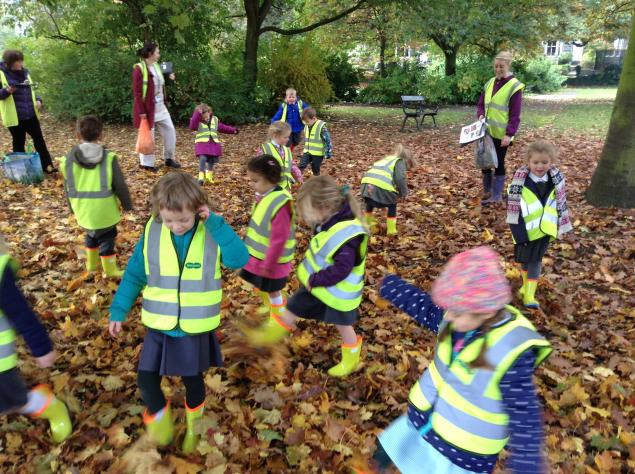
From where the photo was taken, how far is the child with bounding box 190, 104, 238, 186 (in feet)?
26.8

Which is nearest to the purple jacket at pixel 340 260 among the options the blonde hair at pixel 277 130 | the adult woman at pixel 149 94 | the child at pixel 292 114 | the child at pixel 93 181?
the child at pixel 93 181

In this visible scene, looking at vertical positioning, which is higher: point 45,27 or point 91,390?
point 45,27

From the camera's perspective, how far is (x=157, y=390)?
270 cm

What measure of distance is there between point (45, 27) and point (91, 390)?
1587 centimetres

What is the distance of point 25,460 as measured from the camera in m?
2.73

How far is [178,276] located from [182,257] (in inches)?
3.9

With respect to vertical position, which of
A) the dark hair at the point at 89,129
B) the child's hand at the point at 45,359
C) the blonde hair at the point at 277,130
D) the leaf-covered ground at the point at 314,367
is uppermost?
the dark hair at the point at 89,129

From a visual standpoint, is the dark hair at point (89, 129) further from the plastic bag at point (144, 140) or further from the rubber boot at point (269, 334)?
the plastic bag at point (144, 140)

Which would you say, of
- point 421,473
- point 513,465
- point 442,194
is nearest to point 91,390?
point 421,473

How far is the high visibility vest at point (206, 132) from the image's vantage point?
817 cm

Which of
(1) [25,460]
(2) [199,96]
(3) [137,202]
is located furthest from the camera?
(2) [199,96]

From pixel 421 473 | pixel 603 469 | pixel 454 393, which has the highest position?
pixel 454 393

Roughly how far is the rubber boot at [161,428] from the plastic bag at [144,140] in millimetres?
6137

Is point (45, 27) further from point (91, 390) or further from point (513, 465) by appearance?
point (513, 465)
